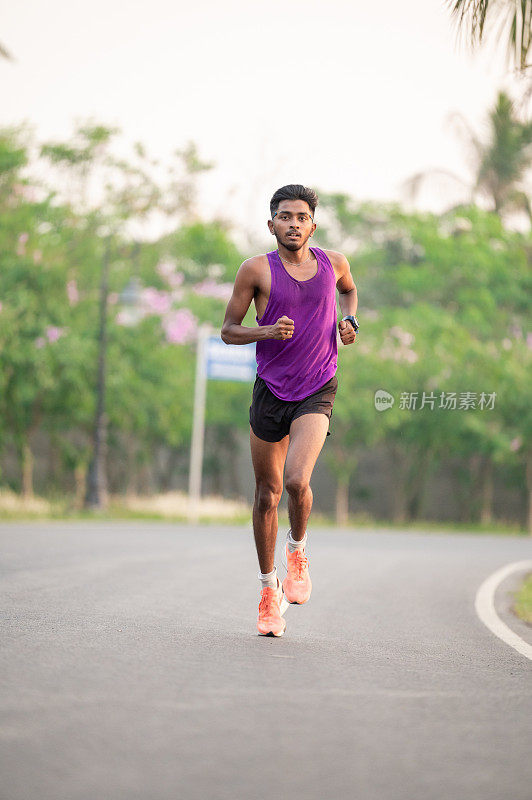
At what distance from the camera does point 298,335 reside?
20.9 ft

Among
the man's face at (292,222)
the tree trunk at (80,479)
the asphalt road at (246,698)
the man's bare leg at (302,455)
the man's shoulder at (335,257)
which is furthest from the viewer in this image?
the tree trunk at (80,479)

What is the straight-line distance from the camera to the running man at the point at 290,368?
634 cm

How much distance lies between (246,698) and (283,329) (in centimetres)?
208

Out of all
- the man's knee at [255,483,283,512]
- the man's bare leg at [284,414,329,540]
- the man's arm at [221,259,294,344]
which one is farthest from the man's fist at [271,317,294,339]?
the man's knee at [255,483,283,512]

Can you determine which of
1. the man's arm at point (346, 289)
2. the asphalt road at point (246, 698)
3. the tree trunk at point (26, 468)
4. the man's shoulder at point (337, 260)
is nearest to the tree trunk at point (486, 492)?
the tree trunk at point (26, 468)

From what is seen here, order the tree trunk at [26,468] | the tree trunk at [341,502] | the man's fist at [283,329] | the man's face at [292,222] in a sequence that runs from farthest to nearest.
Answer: the tree trunk at [341,502] → the tree trunk at [26,468] → the man's face at [292,222] → the man's fist at [283,329]

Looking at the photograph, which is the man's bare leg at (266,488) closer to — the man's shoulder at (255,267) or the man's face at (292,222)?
the man's shoulder at (255,267)

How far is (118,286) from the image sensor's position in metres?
29.8

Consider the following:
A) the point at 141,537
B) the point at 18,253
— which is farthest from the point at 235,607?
the point at 18,253

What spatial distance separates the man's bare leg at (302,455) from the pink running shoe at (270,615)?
417 millimetres

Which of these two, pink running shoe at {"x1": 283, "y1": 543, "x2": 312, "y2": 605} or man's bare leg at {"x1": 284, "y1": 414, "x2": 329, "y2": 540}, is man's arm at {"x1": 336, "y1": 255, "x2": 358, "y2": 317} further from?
pink running shoe at {"x1": 283, "y1": 543, "x2": 312, "y2": 605}

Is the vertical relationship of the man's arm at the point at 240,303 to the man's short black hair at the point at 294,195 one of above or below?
below

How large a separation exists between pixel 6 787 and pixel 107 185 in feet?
91.6

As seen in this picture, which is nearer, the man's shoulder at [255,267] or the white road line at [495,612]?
the man's shoulder at [255,267]
